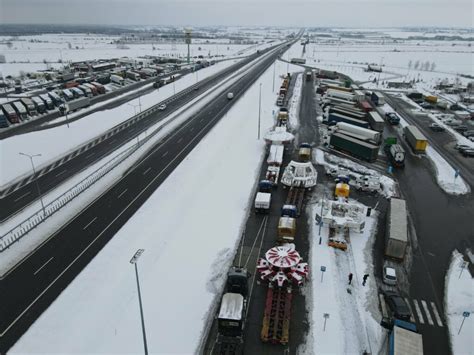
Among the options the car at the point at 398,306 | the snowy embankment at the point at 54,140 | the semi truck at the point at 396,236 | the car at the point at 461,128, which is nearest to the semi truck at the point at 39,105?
the snowy embankment at the point at 54,140

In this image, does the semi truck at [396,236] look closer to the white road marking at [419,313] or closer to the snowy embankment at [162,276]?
the white road marking at [419,313]

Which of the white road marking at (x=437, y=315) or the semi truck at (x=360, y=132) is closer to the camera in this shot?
the white road marking at (x=437, y=315)

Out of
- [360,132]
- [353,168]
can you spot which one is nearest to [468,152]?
[360,132]

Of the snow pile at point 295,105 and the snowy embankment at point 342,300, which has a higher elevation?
the snow pile at point 295,105

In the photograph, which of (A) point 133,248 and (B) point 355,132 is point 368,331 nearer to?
(A) point 133,248

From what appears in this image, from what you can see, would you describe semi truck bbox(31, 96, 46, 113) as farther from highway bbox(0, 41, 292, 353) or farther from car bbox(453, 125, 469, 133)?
car bbox(453, 125, 469, 133)

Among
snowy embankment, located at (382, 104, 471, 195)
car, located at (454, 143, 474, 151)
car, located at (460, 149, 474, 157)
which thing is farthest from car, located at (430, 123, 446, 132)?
car, located at (460, 149, 474, 157)
